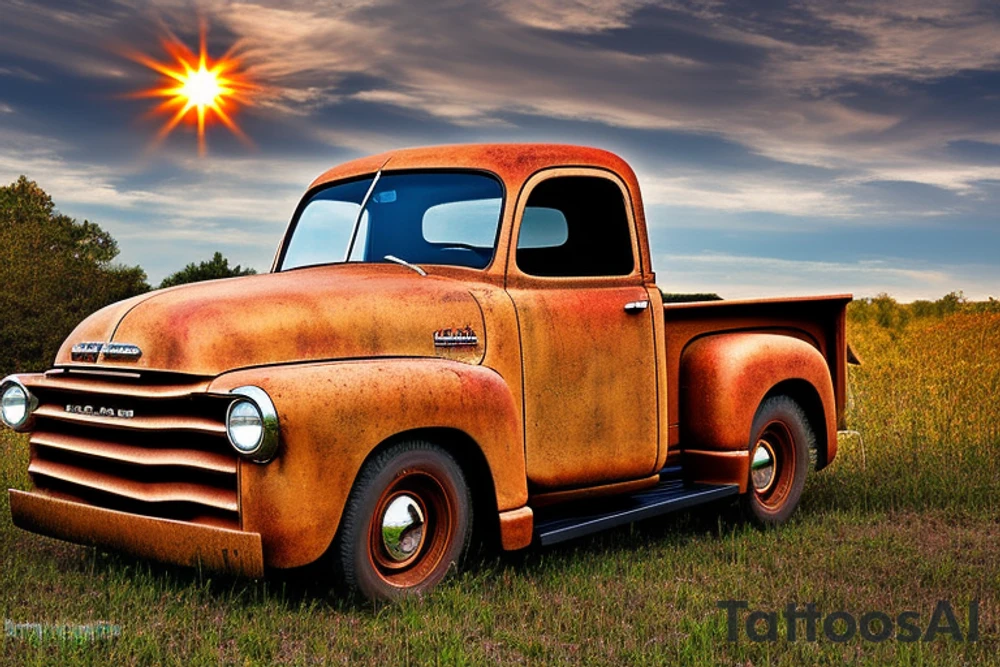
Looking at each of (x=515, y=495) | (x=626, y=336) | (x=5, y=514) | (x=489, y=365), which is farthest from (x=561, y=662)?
(x=5, y=514)

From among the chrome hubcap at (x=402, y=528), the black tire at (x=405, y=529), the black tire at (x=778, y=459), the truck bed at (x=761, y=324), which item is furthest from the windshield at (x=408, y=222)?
the black tire at (x=778, y=459)

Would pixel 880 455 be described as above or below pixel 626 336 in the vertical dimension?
below

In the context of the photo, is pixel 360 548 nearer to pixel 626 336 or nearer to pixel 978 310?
pixel 626 336

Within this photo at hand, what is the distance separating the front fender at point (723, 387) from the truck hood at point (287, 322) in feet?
6.25

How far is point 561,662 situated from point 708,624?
772 millimetres

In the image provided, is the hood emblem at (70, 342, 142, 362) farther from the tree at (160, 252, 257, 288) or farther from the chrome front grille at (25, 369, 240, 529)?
the tree at (160, 252, 257, 288)

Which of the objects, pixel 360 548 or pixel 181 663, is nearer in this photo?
pixel 181 663

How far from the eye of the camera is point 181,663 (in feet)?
13.1

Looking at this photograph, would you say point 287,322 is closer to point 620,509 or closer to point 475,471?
point 475,471

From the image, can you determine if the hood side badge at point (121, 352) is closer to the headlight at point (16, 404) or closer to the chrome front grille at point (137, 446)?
the chrome front grille at point (137, 446)

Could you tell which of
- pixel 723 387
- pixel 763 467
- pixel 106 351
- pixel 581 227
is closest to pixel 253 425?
pixel 106 351

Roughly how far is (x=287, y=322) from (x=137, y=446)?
0.87m

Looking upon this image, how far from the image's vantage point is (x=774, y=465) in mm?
7148

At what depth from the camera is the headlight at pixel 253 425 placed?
4.20 metres
